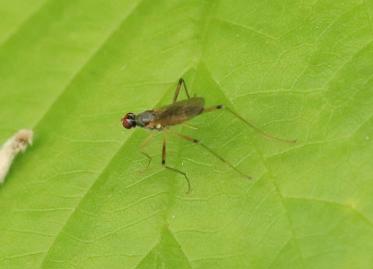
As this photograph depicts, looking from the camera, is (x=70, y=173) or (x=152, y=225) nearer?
(x=152, y=225)

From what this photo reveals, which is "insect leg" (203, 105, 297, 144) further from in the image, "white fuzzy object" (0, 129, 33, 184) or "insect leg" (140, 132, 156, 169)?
"white fuzzy object" (0, 129, 33, 184)

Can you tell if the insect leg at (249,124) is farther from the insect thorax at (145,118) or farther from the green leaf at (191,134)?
the insect thorax at (145,118)

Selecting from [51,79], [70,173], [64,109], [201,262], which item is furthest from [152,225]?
[51,79]

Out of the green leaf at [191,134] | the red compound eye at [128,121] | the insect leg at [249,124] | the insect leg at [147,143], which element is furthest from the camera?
the red compound eye at [128,121]

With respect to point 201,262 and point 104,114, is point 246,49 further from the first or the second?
point 201,262

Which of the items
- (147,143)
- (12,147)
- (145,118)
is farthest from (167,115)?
(12,147)


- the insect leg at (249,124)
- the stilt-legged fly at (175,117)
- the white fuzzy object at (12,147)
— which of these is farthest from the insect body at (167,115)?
the white fuzzy object at (12,147)

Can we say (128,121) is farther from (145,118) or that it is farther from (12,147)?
(12,147)

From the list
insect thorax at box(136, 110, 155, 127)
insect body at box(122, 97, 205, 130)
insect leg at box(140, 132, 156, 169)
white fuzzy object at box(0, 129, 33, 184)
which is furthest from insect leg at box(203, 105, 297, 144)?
white fuzzy object at box(0, 129, 33, 184)
